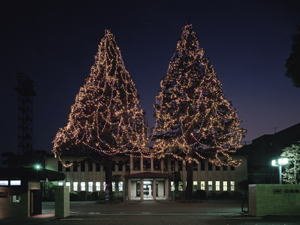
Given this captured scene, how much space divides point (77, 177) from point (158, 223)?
41.0 metres

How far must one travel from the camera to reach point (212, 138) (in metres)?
53.7

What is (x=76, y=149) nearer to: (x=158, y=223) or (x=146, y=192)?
(x=146, y=192)

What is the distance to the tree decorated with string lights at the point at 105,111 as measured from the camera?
51.6m

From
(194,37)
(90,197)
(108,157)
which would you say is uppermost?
(194,37)

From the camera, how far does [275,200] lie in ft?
102

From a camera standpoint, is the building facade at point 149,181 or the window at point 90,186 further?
the window at point 90,186

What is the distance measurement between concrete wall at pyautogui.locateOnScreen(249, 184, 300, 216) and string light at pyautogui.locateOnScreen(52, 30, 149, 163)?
2300 centimetres

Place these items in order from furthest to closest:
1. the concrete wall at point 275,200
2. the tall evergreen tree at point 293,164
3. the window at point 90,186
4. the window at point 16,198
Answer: the window at point 90,186 → the tall evergreen tree at point 293,164 → the window at point 16,198 → the concrete wall at point 275,200

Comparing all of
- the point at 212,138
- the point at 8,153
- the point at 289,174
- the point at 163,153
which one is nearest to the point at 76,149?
the point at 163,153

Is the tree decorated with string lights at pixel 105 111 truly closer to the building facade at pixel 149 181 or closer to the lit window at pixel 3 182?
the building facade at pixel 149 181

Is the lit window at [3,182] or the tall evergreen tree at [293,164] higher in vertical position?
the tall evergreen tree at [293,164]

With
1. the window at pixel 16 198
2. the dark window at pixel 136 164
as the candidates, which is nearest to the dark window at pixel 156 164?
the dark window at pixel 136 164

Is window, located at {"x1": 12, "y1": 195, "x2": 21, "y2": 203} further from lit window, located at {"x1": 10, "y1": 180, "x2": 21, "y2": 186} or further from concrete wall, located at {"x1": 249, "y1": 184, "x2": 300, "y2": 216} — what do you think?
concrete wall, located at {"x1": 249, "y1": 184, "x2": 300, "y2": 216}

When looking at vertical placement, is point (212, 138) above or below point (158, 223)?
above
